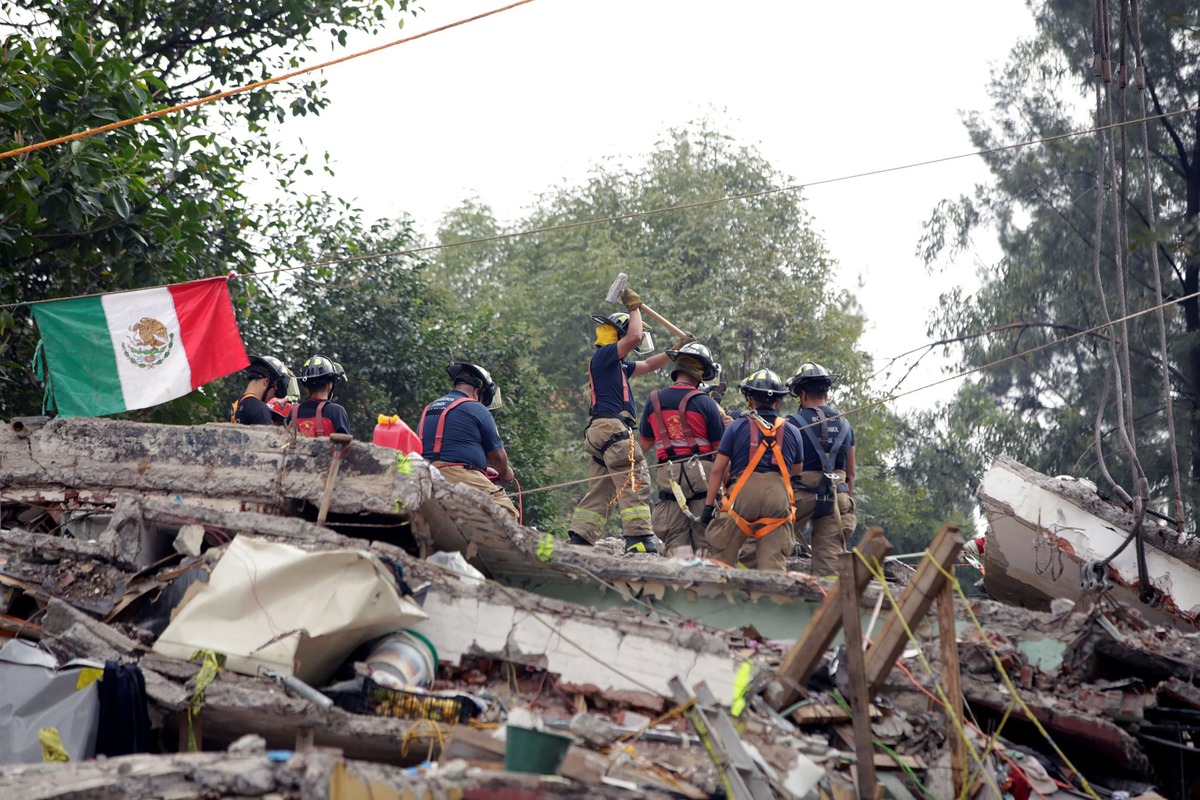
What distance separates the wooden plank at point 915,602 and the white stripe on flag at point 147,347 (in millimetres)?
5005

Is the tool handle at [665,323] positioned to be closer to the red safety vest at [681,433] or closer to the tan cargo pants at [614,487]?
the red safety vest at [681,433]

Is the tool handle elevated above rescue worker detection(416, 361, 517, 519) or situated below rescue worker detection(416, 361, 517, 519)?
above

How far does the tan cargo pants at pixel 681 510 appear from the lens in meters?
9.02

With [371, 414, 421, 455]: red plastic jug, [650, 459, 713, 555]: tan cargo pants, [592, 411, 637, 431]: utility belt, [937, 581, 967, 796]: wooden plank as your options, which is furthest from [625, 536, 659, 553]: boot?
[937, 581, 967, 796]: wooden plank

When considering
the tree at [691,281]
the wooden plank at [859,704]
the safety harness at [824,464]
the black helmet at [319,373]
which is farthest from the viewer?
the tree at [691,281]

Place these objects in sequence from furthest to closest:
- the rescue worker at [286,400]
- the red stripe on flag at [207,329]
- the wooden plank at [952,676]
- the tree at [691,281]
→ the tree at [691,281]
the rescue worker at [286,400]
the red stripe on flag at [207,329]
the wooden plank at [952,676]

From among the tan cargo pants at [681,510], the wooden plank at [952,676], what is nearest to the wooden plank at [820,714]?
the wooden plank at [952,676]

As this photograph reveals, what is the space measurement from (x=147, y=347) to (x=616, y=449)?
3535mm

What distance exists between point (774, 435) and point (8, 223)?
245 inches

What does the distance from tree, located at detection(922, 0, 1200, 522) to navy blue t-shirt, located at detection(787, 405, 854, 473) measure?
7386 mm

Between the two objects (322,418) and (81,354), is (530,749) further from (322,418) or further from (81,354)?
(322,418)

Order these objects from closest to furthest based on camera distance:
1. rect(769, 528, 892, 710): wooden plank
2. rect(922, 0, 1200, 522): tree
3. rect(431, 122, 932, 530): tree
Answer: rect(769, 528, 892, 710): wooden plank, rect(922, 0, 1200, 522): tree, rect(431, 122, 932, 530): tree

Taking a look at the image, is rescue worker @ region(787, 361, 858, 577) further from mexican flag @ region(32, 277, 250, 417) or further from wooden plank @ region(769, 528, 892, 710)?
mexican flag @ region(32, 277, 250, 417)

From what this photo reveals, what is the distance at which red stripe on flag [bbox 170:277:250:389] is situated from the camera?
8062 millimetres
